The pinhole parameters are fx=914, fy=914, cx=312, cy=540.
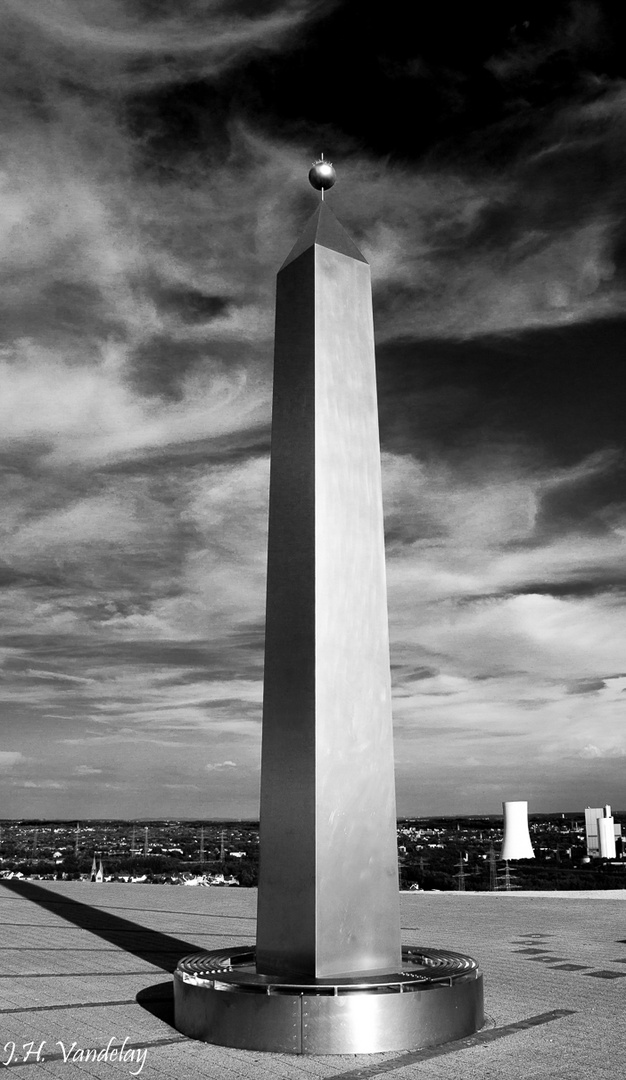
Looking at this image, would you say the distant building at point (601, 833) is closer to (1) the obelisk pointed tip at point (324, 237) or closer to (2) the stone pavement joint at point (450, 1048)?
(2) the stone pavement joint at point (450, 1048)

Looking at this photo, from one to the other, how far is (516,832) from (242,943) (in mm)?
13227

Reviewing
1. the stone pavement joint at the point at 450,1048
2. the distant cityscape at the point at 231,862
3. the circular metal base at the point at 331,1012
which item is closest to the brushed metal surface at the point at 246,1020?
the circular metal base at the point at 331,1012

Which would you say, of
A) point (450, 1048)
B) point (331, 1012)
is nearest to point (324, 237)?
point (331, 1012)

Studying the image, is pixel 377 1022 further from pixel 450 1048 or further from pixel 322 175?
pixel 322 175

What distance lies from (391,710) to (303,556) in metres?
1.55

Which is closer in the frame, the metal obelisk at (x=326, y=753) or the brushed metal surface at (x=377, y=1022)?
the brushed metal surface at (x=377, y=1022)

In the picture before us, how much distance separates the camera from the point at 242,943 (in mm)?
12094

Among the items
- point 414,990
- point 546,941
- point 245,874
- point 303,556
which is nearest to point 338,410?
point 303,556

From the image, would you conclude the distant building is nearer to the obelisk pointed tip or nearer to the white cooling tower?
the white cooling tower

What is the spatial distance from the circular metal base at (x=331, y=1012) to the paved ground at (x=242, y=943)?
117 millimetres

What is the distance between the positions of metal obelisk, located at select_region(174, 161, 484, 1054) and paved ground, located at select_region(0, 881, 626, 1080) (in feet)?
0.94

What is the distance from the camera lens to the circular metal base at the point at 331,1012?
646 centimetres

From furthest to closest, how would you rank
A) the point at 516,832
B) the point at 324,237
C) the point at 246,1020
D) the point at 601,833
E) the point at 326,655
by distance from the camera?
the point at 601,833, the point at 516,832, the point at 324,237, the point at 326,655, the point at 246,1020

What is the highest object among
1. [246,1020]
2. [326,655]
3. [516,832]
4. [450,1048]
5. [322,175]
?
[322,175]
